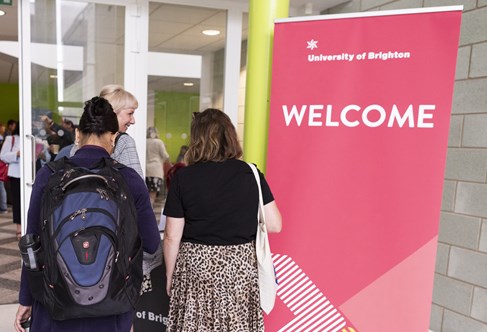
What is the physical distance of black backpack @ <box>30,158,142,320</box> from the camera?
110cm

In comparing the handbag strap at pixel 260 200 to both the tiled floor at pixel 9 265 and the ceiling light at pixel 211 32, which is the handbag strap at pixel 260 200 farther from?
the tiled floor at pixel 9 265

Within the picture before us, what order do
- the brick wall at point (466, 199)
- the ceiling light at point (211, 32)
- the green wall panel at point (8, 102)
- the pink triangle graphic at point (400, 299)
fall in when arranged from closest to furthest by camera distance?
the pink triangle graphic at point (400, 299), the brick wall at point (466, 199), the ceiling light at point (211, 32), the green wall panel at point (8, 102)

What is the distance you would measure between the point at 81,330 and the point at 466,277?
206cm

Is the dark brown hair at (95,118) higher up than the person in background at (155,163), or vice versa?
the dark brown hair at (95,118)

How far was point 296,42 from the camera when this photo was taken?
1.91 m

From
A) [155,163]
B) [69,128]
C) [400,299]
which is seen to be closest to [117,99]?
[69,128]

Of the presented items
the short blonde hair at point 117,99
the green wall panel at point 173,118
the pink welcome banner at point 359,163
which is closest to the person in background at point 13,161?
the green wall panel at point 173,118

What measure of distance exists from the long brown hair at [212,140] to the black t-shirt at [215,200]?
3 centimetres

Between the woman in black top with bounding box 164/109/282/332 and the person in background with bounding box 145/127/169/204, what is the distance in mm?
2814

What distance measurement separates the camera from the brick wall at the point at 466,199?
219cm

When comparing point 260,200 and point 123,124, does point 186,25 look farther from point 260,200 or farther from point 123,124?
point 260,200

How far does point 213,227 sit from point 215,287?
23 cm

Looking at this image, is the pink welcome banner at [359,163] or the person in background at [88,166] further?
the pink welcome banner at [359,163]

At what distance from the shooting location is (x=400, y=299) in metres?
1.78
